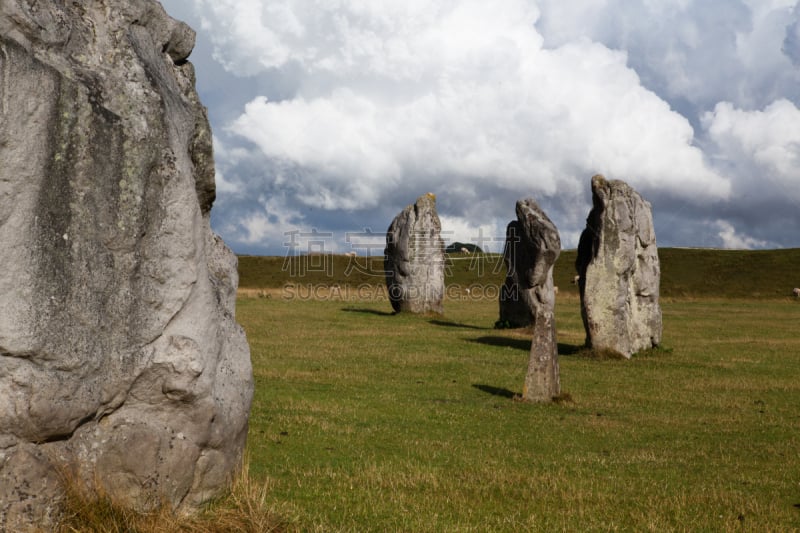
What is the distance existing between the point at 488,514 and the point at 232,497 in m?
2.65

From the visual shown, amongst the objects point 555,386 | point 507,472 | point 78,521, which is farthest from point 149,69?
point 555,386

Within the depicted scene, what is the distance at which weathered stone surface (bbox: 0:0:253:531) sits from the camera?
5691mm

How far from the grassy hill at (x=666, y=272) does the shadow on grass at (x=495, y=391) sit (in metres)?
43.5

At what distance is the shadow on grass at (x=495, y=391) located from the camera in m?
15.8

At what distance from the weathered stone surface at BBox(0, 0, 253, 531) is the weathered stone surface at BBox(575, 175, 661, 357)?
641 inches

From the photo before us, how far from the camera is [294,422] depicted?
1240 centimetres

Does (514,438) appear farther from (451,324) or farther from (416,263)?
(416,263)

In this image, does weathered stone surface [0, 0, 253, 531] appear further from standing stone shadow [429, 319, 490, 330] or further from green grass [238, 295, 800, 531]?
standing stone shadow [429, 319, 490, 330]

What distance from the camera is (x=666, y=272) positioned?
251 feet

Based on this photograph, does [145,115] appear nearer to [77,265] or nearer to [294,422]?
[77,265]

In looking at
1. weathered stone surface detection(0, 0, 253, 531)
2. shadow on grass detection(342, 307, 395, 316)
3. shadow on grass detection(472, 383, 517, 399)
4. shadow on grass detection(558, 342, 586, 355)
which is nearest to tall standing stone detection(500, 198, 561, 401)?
shadow on grass detection(558, 342, 586, 355)

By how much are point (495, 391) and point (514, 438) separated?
13.9 ft

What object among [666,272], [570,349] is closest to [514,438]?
[570,349]

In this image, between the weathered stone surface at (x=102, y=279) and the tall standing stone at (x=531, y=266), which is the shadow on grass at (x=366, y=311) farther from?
the weathered stone surface at (x=102, y=279)
